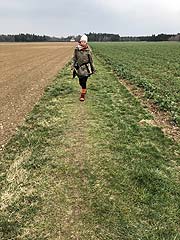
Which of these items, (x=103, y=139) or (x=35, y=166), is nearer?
(x=35, y=166)

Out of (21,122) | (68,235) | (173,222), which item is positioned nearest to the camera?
(68,235)

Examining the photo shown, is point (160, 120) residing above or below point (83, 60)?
below

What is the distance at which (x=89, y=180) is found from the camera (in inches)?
247

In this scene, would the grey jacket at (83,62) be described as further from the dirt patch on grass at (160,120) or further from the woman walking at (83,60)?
the dirt patch on grass at (160,120)

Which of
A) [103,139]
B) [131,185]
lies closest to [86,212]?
[131,185]

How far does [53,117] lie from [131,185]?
15.7ft

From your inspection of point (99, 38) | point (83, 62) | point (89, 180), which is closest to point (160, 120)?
point (83, 62)

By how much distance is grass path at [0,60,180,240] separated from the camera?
5.04 m

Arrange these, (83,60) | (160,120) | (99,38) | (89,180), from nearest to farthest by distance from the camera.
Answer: (89,180), (160,120), (83,60), (99,38)

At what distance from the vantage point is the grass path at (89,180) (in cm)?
504

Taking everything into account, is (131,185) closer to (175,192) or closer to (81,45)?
(175,192)

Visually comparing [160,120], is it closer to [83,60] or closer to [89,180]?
[83,60]

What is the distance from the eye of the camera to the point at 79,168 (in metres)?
6.71

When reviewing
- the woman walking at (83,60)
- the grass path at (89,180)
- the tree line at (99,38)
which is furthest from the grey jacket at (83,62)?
the tree line at (99,38)
